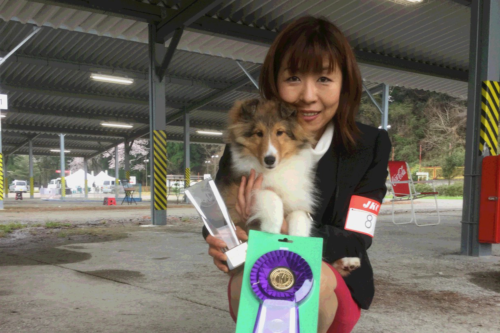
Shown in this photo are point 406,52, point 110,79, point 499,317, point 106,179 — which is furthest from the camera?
point 106,179

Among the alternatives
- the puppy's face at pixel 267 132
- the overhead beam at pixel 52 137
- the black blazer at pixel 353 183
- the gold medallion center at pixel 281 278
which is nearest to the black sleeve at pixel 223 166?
the black blazer at pixel 353 183

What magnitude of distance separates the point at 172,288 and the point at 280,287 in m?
2.89

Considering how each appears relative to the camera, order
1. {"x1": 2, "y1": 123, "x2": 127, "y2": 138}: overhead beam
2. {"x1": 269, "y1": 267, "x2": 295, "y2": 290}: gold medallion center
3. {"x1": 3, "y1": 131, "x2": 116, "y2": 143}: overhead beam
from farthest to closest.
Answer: {"x1": 3, "y1": 131, "x2": 116, "y2": 143}: overhead beam → {"x1": 2, "y1": 123, "x2": 127, "y2": 138}: overhead beam → {"x1": 269, "y1": 267, "x2": 295, "y2": 290}: gold medallion center

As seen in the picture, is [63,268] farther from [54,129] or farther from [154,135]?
[54,129]

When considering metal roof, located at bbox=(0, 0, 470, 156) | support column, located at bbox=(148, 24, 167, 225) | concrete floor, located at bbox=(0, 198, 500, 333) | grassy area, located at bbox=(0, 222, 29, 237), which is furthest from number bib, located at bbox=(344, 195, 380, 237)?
→ support column, located at bbox=(148, 24, 167, 225)

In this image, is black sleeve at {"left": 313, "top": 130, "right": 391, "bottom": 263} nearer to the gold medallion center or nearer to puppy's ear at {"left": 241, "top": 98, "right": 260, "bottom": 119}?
the gold medallion center

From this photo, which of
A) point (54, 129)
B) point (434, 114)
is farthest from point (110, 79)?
point (434, 114)

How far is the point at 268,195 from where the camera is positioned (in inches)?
41.2

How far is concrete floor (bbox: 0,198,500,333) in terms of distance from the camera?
2.73 meters

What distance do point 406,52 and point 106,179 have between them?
129 ft

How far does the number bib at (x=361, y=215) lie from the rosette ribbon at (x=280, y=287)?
28cm

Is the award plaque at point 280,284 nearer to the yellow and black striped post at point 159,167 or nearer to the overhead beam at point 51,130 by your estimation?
the yellow and black striped post at point 159,167

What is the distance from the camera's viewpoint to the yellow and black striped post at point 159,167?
8.66 metres

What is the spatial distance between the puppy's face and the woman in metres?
0.07
